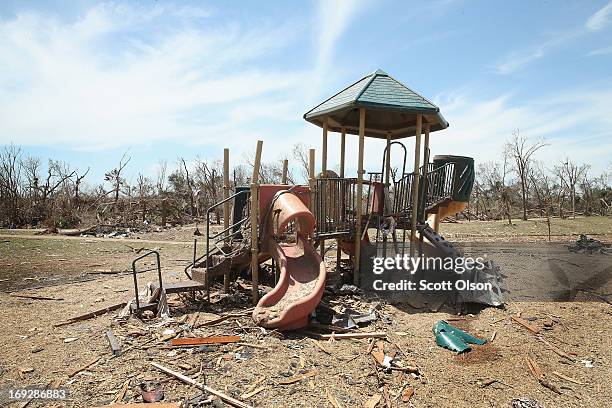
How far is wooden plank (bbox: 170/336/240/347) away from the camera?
17.5 feet

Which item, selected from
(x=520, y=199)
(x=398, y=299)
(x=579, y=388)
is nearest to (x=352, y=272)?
(x=398, y=299)

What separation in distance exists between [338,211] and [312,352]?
12.4 ft

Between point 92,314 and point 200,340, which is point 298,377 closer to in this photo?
point 200,340

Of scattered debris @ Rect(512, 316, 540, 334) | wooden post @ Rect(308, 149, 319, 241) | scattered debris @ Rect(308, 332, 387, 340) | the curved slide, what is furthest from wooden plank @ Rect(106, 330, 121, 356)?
scattered debris @ Rect(512, 316, 540, 334)

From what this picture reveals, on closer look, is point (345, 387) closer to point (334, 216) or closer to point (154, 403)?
point (154, 403)

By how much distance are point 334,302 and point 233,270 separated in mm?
2087

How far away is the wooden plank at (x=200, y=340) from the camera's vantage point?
532 cm

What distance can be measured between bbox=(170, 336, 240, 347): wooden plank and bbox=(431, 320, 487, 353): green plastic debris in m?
2.98

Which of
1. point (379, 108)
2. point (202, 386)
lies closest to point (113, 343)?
point (202, 386)

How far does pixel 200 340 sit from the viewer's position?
543 cm

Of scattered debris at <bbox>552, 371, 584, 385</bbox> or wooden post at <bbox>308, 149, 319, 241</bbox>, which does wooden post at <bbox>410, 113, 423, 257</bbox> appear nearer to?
wooden post at <bbox>308, 149, 319, 241</bbox>

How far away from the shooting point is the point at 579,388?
189 inches

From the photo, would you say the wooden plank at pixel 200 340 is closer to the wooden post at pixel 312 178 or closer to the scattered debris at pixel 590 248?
the wooden post at pixel 312 178

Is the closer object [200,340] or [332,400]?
[332,400]
